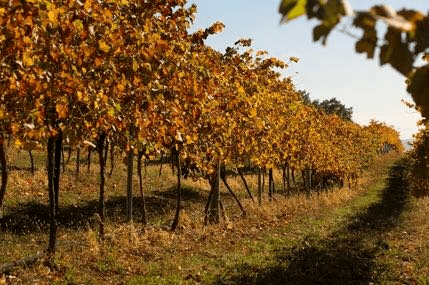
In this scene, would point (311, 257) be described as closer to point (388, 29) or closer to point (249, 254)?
point (249, 254)

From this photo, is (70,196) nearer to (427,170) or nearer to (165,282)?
(165,282)

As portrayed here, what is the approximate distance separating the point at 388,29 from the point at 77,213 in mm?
20205

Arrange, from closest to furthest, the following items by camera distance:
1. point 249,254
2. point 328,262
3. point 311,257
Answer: point 328,262 → point 311,257 → point 249,254

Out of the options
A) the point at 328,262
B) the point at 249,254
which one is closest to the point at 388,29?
the point at 328,262

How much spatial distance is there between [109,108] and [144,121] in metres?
1.15

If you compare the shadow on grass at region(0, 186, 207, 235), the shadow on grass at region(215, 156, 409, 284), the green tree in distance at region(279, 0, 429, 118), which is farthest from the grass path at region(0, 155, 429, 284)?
the green tree in distance at region(279, 0, 429, 118)

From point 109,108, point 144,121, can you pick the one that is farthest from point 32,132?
point 144,121

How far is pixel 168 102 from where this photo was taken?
952 cm

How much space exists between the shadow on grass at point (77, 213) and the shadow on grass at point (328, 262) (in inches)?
238

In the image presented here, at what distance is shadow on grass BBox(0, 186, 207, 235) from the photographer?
17.2 metres

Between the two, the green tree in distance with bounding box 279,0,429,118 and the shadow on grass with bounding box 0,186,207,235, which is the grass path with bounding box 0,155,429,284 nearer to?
the shadow on grass with bounding box 0,186,207,235

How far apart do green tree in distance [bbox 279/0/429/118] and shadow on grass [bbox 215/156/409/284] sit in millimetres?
9459

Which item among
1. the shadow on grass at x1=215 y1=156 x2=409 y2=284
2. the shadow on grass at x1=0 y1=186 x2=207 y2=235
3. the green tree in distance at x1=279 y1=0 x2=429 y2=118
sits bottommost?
the shadow on grass at x1=215 y1=156 x2=409 y2=284

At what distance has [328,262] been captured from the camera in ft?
42.5
